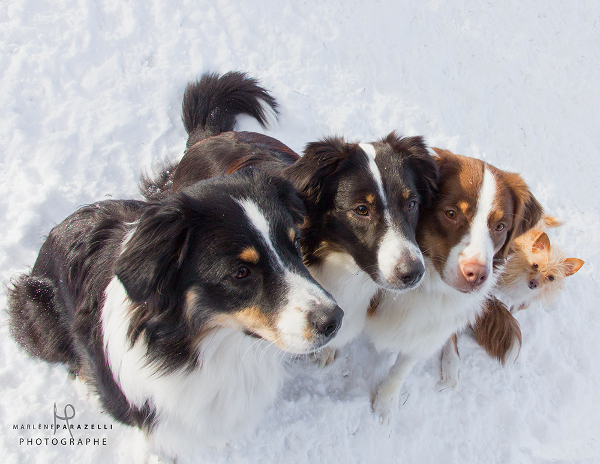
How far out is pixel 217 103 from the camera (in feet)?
14.7

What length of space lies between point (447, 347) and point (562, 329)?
1496 mm

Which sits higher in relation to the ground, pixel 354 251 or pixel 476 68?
pixel 476 68

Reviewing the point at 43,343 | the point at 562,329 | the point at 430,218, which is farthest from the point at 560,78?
the point at 43,343

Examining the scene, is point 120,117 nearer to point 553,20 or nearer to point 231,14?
point 231,14

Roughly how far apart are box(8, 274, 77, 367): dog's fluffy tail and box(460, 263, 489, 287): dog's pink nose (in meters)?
2.76

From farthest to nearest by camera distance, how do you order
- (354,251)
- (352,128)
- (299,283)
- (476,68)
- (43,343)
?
(476,68) < (352,128) < (43,343) < (354,251) < (299,283)

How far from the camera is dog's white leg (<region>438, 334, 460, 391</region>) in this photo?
366 cm

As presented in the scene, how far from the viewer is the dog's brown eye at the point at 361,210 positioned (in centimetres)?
253

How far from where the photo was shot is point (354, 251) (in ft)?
8.45

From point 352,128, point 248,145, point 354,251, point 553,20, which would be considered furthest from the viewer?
point 553,20

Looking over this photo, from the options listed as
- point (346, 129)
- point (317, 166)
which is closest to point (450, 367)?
point (317, 166)

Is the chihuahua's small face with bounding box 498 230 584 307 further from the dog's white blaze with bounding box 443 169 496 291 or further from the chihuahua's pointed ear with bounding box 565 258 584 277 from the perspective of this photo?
the dog's white blaze with bounding box 443 169 496 291

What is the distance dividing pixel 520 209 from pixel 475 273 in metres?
0.69

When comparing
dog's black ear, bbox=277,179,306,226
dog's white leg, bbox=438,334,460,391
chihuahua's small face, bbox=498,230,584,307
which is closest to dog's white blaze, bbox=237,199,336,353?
dog's black ear, bbox=277,179,306,226
